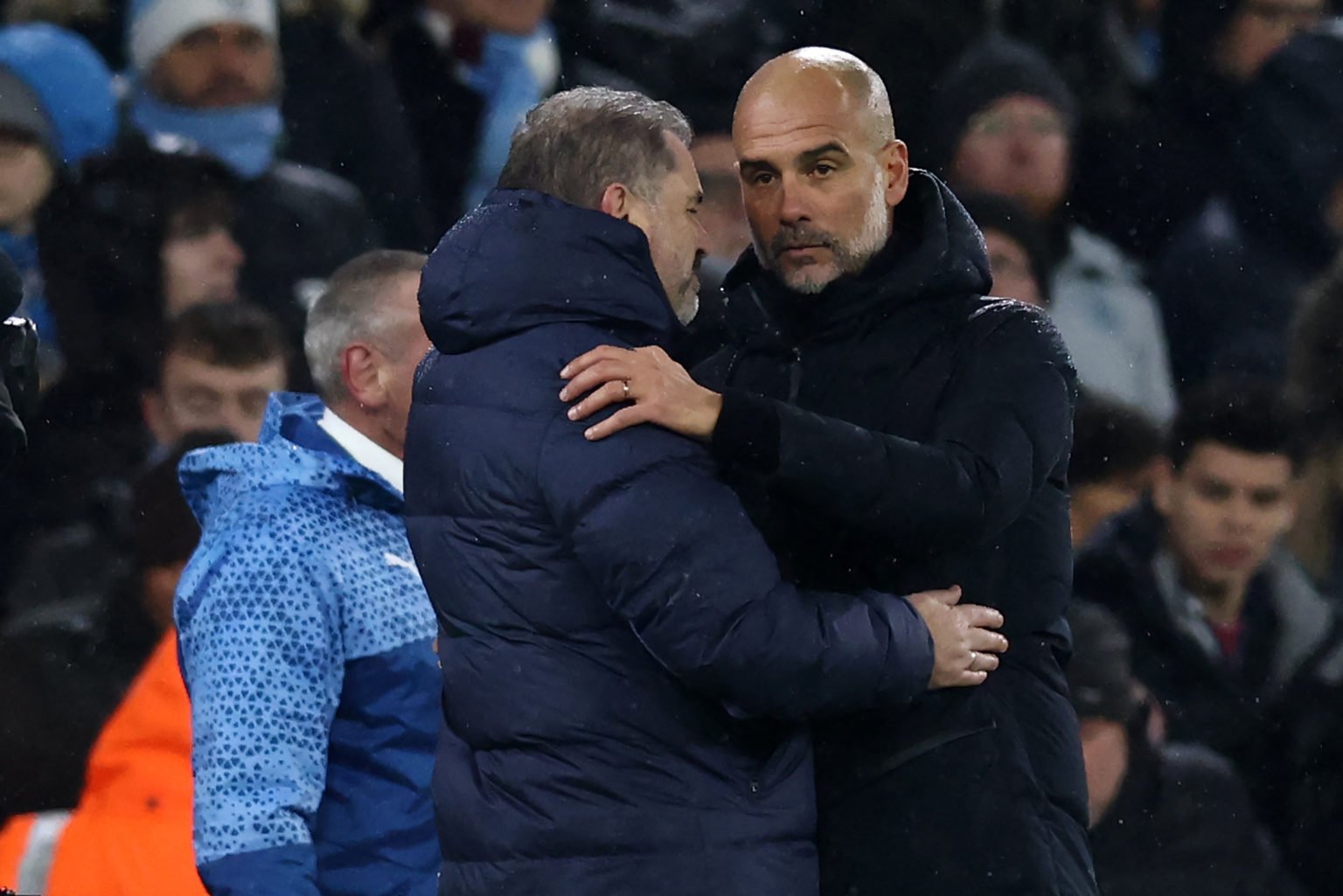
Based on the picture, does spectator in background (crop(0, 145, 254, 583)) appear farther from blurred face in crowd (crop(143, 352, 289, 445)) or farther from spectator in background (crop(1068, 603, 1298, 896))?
spectator in background (crop(1068, 603, 1298, 896))

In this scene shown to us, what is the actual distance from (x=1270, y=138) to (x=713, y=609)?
4.39 metres

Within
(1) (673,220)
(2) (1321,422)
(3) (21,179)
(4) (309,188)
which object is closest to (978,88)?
(2) (1321,422)

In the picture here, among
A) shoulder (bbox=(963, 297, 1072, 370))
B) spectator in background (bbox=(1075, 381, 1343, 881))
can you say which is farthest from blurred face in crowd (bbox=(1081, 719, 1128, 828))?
shoulder (bbox=(963, 297, 1072, 370))

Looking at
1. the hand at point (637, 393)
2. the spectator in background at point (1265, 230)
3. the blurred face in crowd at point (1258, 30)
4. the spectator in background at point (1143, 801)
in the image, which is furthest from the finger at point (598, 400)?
the blurred face in crowd at point (1258, 30)

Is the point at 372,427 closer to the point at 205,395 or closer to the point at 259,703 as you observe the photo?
the point at 259,703

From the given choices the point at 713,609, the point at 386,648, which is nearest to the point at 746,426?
the point at 713,609

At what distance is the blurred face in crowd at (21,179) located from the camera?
5.34 m

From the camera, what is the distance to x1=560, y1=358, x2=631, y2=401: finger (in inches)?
97.5

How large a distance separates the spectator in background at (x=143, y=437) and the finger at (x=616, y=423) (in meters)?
2.83

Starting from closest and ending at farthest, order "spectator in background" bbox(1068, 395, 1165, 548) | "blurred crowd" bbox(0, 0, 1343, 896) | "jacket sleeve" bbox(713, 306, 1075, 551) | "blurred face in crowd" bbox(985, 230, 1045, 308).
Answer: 1. "jacket sleeve" bbox(713, 306, 1075, 551)
2. "blurred crowd" bbox(0, 0, 1343, 896)
3. "spectator in background" bbox(1068, 395, 1165, 548)
4. "blurred face in crowd" bbox(985, 230, 1045, 308)

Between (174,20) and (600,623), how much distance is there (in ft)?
11.6

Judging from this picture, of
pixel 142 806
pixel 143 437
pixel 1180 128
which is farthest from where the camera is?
pixel 1180 128

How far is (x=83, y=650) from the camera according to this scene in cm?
485

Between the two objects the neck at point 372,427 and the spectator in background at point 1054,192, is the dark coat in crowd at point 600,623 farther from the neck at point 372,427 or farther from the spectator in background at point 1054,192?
the spectator in background at point 1054,192
